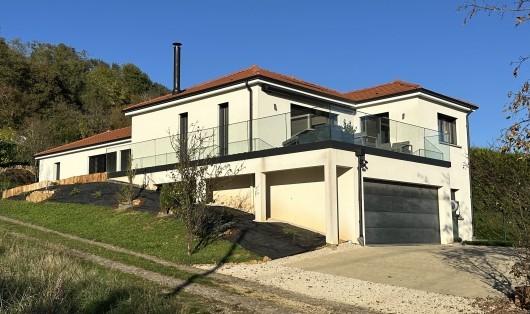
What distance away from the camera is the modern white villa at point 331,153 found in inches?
693

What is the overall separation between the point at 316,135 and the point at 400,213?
4851 millimetres

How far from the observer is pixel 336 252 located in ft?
51.2

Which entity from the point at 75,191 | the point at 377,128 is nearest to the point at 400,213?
the point at 377,128

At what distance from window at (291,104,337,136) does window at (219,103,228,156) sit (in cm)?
288

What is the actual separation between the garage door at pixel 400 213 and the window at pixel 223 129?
588cm

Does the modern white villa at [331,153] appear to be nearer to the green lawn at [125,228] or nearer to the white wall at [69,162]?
the green lawn at [125,228]

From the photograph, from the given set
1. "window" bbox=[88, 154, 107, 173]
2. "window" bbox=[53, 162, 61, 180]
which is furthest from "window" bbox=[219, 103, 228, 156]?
"window" bbox=[53, 162, 61, 180]

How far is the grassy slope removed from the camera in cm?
711

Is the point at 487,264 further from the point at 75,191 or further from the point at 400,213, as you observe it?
the point at 75,191

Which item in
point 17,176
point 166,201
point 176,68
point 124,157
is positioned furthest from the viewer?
point 17,176

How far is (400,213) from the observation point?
19312mm

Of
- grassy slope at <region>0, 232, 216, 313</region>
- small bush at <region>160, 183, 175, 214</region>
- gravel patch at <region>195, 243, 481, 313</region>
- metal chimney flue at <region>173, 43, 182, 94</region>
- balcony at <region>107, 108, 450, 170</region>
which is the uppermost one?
metal chimney flue at <region>173, 43, 182, 94</region>

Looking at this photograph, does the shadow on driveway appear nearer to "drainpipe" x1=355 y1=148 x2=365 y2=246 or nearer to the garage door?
the garage door

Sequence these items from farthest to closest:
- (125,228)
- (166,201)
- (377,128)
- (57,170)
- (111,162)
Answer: (57,170)
(111,162)
(377,128)
(166,201)
(125,228)
